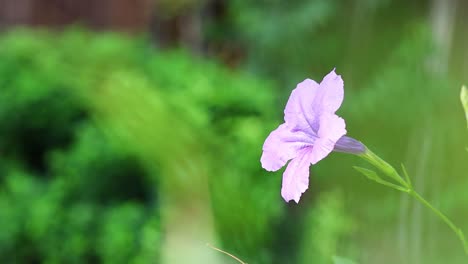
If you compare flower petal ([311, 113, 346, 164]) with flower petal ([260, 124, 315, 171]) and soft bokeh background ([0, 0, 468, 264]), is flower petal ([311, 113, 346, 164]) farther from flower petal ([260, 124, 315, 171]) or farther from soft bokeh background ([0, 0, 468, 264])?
soft bokeh background ([0, 0, 468, 264])

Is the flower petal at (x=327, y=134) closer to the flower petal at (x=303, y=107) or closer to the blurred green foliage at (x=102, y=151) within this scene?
the flower petal at (x=303, y=107)

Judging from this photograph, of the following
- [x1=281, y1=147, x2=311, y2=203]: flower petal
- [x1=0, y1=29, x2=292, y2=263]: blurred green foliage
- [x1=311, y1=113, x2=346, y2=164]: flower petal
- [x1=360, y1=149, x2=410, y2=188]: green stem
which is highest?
[x1=0, y1=29, x2=292, y2=263]: blurred green foliage

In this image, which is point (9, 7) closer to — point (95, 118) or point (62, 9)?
point (62, 9)

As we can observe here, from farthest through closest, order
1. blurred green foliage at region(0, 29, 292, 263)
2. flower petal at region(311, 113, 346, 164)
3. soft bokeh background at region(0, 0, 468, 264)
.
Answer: blurred green foliage at region(0, 29, 292, 263) → soft bokeh background at region(0, 0, 468, 264) → flower petal at region(311, 113, 346, 164)

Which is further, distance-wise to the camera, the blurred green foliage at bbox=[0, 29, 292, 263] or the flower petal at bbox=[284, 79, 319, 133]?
the blurred green foliage at bbox=[0, 29, 292, 263]

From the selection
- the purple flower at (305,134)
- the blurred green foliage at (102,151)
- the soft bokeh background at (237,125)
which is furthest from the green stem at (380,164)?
the blurred green foliage at (102,151)

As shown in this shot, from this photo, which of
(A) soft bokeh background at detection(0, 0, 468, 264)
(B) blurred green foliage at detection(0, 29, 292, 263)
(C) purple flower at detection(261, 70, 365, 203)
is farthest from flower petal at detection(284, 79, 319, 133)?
(B) blurred green foliage at detection(0, 29, 292, 263)

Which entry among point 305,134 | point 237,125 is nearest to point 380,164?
point 305,134
